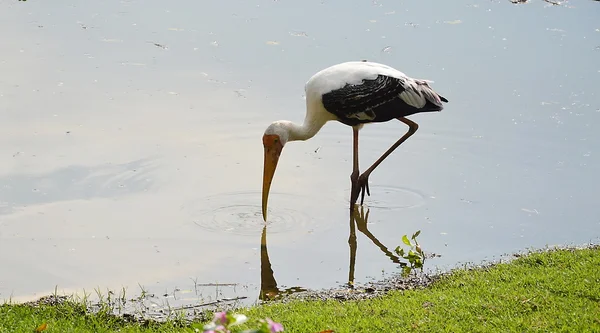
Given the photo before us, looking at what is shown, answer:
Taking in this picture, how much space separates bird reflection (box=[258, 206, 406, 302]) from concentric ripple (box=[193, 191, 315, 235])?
0.13 meters

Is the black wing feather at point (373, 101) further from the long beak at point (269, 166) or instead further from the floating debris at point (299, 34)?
the floating debris at point (299, 34)

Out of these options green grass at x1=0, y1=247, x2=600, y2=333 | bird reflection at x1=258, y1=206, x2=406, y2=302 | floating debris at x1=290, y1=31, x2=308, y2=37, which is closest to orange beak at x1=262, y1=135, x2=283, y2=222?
bird reflection at x1=258, y1=206, x2=406, y2=302

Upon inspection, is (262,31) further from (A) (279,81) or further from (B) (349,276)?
(B) (349,276)

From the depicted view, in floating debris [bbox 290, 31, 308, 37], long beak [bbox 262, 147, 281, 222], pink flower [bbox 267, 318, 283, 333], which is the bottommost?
long beak [bbox 262, 147, 281, 222]

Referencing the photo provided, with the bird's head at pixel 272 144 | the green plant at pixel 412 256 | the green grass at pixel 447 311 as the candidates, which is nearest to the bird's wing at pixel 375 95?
the bird's head at pixel 272 144

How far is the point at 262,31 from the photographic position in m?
12.4

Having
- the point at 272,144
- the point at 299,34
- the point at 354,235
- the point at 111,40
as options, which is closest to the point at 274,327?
the point at 354,235

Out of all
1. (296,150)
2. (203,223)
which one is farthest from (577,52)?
(203,223)

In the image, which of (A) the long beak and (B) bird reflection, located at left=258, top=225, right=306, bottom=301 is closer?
(B) bird reflection, located at left=258, top=225, right=306, bottom=301

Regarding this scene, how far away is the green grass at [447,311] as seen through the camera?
499cm

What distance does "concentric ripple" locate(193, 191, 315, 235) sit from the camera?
7.06 metres

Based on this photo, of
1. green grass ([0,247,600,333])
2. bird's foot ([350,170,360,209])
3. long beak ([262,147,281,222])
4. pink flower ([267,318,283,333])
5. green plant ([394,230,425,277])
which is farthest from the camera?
bird's foot ([350,170,360,209])

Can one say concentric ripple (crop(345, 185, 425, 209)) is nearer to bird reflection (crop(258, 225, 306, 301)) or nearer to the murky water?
the murky water

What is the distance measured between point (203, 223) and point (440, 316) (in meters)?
2.43
